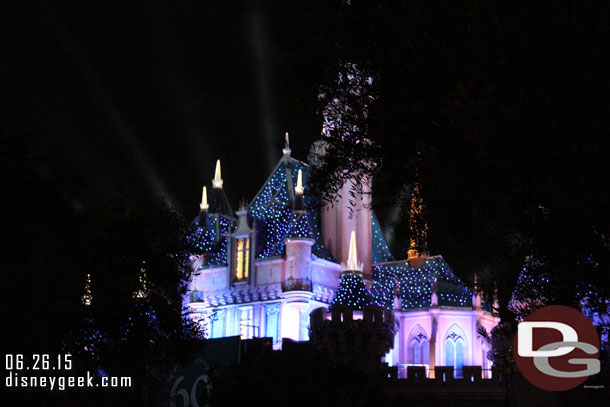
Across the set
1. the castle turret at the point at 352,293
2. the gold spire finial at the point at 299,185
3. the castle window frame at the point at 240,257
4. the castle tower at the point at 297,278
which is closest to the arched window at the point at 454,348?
the castle turret at the point at 352,293

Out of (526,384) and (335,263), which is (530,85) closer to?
(526,384)

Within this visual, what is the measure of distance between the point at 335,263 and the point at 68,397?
78.6 ft

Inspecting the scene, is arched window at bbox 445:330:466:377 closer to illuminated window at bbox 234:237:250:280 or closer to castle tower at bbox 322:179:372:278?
castle tower at bbox 322:179:372:278

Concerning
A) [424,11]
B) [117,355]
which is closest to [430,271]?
[117,355]

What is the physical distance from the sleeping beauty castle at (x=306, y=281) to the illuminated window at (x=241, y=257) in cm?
6

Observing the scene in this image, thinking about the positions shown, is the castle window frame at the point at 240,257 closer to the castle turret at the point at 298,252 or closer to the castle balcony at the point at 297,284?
the castle turret at the point at 298,252

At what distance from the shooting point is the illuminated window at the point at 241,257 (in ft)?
148

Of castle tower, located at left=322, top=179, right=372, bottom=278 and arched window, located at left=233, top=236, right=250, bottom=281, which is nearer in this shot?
arched window, located at left=233, top=236, right=250, bottom=281
